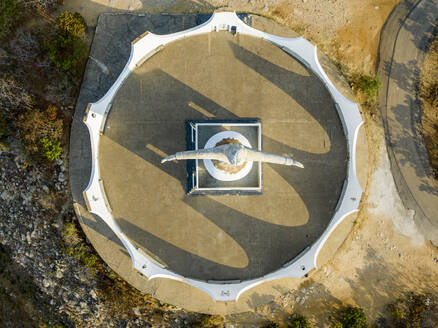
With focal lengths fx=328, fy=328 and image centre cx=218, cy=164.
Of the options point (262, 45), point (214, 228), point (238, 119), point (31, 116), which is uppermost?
point (262, 45)

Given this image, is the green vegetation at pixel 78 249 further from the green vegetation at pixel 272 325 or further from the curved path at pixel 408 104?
the curved path at pixel 408 104

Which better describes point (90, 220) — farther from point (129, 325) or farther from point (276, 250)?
point (276, 250)

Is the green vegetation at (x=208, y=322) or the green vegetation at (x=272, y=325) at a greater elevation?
the green vegetation at (x=272, y=325)

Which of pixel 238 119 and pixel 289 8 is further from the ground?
pixel 289 8

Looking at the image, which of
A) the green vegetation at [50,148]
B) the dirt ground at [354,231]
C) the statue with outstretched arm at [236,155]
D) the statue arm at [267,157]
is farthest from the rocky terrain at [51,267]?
the statue arm at [267,157]

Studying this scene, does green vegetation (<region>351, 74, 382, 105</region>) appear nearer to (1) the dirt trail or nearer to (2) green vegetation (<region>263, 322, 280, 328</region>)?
(1) the dirt trail

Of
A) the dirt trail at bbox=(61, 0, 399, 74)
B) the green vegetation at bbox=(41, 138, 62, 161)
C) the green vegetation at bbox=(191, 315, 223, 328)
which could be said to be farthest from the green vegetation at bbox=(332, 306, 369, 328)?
the green vegetation at bbox=(41, 138, 62, 161)

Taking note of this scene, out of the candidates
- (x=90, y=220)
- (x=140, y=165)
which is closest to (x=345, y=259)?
(x=140, y=165)
